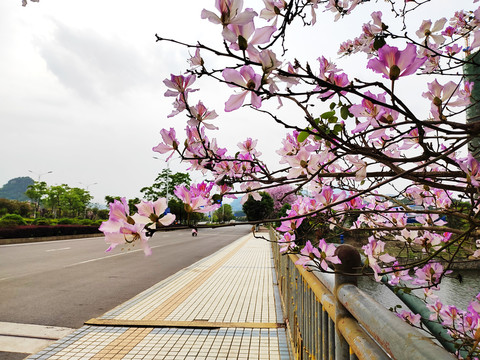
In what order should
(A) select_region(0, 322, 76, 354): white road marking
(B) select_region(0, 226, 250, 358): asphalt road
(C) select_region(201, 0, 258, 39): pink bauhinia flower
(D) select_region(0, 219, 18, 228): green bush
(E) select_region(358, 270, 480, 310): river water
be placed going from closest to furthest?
(C) select_region(201, 0, 258, 39): pink bauhinia flower
(A) select_region(0, 322, 76, 354): white road marking
(B) select_region(0, 226, 250, 358): asphalt road
(E) select_region(358, 270, 480, 310): river water
(D) select_region(0, 219, 18, 228): green bush

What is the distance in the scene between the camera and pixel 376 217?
2801 mm

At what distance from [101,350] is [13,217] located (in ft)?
65.3

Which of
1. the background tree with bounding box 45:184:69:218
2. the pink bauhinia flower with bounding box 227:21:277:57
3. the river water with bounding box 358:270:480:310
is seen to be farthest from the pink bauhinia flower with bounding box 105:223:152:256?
the background tree with bounding box 45:184:69:218

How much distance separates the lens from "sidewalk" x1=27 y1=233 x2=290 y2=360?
325 centimetres

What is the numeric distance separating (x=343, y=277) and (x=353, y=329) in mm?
262

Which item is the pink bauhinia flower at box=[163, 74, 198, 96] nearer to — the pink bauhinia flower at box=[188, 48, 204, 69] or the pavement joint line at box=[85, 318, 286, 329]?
the pink bauhinia flower at box=[188, 48, 204, 69]

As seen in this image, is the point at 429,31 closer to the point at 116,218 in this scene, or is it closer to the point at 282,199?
the point at 282,199

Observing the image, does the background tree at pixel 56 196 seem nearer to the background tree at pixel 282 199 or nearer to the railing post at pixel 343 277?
the background tree at pixel 282 199

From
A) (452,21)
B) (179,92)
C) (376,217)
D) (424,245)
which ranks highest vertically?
(452,21)

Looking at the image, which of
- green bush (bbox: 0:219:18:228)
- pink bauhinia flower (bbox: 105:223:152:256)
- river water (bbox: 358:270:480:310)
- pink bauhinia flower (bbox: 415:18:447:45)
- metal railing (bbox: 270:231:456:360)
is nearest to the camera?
metal railing (bbox: 270:231:456:360)

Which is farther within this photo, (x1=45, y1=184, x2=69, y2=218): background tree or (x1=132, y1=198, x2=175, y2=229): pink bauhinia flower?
(x1=45, y1=184, x2=69, y2=218): background tree

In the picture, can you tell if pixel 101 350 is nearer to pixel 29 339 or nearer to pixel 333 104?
pixel 29 339

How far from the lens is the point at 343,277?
1268mm

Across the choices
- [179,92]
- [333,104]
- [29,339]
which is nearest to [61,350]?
[29,339]
